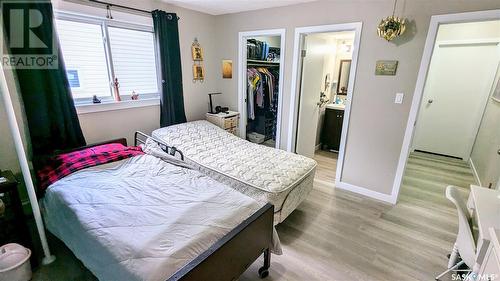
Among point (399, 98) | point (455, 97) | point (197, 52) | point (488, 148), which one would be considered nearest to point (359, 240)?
point (399, 98)

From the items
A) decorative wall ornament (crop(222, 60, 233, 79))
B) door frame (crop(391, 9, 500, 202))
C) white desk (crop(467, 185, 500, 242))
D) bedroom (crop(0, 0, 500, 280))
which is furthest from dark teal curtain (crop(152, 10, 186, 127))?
white desk (crop(467, 185, 500, 242))

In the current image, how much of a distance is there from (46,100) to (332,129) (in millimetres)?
4060

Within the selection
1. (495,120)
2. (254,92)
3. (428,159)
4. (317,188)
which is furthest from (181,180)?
(428,159)

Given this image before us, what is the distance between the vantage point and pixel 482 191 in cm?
161

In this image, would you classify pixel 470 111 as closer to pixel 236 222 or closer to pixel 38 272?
pixel 236 222

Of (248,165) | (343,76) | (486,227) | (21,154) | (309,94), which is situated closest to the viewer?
(486,227)

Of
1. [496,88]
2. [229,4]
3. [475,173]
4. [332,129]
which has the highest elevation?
[229,4]

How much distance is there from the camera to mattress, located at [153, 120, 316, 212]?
204 cm

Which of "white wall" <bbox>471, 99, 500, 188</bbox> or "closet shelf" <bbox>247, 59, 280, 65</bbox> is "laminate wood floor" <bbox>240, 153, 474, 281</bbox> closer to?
"white wall" <bbox>471, 99, 500, 188</bbox>

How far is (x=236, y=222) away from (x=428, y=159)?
4.19m

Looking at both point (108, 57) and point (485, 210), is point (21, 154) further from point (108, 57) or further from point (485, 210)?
point (485, 210)

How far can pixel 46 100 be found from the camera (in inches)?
57.8

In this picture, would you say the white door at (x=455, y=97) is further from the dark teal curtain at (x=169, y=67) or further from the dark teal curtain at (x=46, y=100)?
the dark teal curtain at (x=46, y=100)

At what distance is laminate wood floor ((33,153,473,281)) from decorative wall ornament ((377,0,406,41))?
72.9 inches
